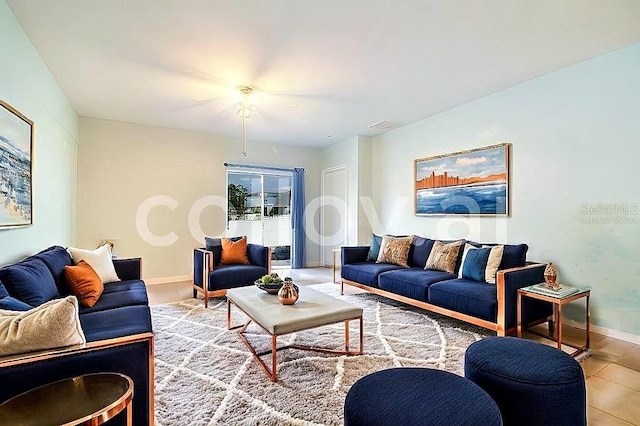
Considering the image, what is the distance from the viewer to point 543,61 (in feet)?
10.3

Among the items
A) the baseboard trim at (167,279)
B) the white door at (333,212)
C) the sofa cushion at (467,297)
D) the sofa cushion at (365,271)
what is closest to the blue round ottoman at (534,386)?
the sofa cushion at (467,297)

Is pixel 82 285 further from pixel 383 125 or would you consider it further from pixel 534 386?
pixel 383 125

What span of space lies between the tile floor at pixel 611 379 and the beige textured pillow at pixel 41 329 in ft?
8.82

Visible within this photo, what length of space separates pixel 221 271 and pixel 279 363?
1874mm

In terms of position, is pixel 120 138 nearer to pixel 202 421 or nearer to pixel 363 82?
pixel 363 82

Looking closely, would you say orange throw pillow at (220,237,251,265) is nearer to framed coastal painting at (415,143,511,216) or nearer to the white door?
the white door

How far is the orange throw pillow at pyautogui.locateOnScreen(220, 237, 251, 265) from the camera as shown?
4.50 m

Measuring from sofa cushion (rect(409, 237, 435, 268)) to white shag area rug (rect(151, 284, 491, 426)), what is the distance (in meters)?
0.73

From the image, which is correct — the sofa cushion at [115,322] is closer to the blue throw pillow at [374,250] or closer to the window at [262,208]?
the blue throw pillow at [374,250]

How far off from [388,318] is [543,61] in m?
3.00

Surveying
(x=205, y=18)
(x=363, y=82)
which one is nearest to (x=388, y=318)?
(x=363, y=82)

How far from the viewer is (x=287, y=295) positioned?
8.80 ft

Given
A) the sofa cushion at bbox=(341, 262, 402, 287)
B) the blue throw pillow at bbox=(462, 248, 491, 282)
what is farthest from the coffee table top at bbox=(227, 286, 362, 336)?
the blue throw pillow at bbox=(462, 248, 491, 282)

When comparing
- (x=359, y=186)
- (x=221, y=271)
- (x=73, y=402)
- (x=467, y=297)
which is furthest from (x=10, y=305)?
(x=359, y=186)
